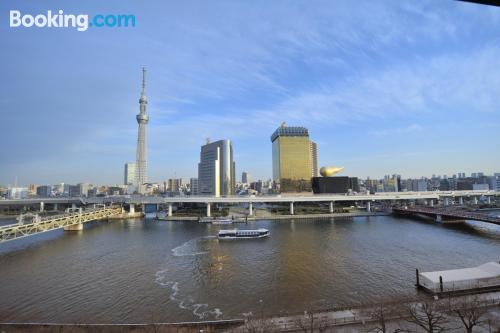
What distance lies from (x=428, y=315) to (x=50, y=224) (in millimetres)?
58613

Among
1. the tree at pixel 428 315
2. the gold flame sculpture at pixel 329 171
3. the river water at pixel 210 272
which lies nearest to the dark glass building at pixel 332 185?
the gold flame sculpture at pixel 329 171

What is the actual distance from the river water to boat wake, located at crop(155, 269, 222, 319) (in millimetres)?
77

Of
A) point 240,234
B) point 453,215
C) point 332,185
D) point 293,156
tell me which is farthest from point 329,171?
point 240,234

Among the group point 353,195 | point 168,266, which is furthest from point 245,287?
point 353,195

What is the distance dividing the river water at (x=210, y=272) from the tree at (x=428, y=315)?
190 inches

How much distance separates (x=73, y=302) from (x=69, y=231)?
4474cm

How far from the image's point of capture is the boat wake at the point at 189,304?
2120 cm

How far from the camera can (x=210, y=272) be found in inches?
1240

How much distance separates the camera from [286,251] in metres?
40.3

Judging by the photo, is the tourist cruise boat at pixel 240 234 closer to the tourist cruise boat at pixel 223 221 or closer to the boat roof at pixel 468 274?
the tourist cruise boat at pixel 223 221

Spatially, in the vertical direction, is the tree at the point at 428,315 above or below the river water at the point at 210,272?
above

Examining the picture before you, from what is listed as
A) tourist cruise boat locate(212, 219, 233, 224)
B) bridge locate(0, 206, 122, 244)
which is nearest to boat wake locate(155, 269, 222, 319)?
bridge locate(0, 206, 122, 244)

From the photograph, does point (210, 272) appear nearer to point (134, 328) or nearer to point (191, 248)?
point (191, 248)

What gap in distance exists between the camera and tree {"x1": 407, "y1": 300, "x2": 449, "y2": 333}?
50.1 ft
